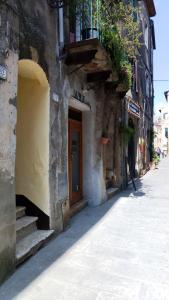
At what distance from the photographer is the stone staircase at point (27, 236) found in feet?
14.3

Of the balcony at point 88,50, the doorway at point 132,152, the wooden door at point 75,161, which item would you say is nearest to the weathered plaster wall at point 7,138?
the balcony at point 88,50

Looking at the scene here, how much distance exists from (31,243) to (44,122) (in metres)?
1.89

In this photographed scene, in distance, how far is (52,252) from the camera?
15.5ft

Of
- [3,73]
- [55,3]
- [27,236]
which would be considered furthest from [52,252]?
[55,3]

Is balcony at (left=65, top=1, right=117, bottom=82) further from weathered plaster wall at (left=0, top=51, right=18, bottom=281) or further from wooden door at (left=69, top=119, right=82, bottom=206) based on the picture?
weathered plaster wall at (left=0, top=51, right=18, bottom=281)

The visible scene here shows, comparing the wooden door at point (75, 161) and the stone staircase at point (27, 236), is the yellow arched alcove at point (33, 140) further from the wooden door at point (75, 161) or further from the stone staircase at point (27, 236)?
the wooden door at point (75, 161)

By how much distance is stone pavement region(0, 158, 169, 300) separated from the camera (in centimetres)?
351

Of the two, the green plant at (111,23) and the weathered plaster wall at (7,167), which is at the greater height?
the green plant at (111,23)

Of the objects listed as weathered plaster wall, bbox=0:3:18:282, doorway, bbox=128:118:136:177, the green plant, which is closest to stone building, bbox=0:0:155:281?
weathered plaster wall, bbox=0:3:18:282

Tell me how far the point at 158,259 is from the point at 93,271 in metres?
1.02

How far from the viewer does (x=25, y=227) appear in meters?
4.92

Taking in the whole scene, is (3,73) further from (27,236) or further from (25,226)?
(27,236)

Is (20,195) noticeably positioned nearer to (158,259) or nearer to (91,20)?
(158,259)

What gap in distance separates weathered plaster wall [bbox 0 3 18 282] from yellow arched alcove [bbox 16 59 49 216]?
1.22 m
